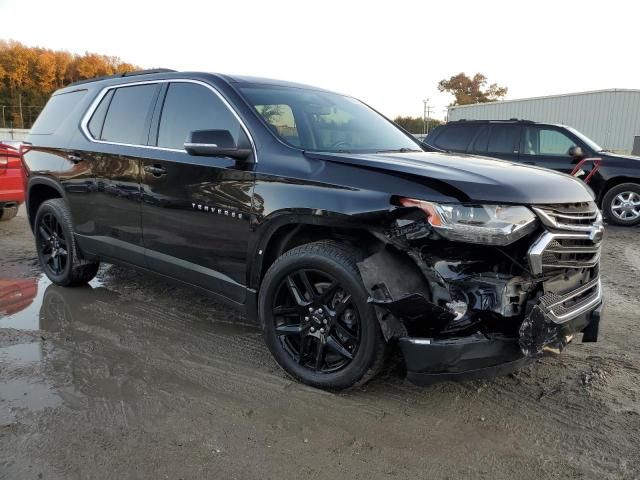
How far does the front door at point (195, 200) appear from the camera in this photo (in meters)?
3.49

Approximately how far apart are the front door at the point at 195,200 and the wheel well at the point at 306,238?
17 cm

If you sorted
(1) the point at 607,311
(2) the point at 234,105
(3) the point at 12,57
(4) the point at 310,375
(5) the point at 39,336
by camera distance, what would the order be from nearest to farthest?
(4) the point at 310,375
(2) the point at 234,105
(5) the point at 39,336
(1) the point at 607,311
(3) the point at 12,57

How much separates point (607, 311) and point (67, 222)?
481 cm

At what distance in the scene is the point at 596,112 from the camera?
101 feet

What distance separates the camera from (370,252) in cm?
297

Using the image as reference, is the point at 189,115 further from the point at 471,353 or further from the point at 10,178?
the point at 10,178

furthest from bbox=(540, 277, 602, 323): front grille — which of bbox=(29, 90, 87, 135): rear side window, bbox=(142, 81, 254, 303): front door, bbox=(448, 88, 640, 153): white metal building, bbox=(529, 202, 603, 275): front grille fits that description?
bbox=(448, 88, 640, 153): white metal building

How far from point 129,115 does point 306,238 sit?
205 cm

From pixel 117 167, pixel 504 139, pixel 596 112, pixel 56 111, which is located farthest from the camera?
pixel 596 112

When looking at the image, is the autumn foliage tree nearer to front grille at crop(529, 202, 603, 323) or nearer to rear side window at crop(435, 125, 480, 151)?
rear side window at crop(435, 125, 480, 151)

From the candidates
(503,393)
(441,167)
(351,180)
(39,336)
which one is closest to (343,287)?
(351,180)

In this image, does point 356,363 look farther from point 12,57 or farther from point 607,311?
point 12,57

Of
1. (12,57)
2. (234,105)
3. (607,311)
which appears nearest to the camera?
(234,105)

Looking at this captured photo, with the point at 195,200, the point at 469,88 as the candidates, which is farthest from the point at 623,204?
the point at 469,88
